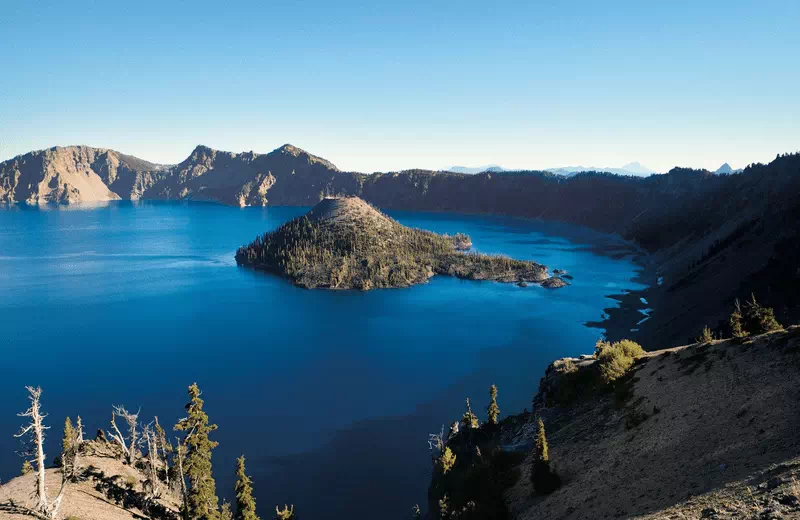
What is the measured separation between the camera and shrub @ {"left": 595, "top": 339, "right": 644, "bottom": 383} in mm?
42844

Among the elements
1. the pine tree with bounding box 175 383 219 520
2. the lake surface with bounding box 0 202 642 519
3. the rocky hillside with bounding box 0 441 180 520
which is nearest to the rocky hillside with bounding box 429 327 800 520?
the lake surface with bounding box 0 202 642 519

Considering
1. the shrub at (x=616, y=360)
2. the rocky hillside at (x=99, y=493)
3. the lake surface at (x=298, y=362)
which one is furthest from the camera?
the lake surface at (x=298, y=362)

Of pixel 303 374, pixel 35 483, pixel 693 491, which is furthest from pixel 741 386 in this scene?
pixel 303 374

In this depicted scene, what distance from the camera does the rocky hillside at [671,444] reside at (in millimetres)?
21797

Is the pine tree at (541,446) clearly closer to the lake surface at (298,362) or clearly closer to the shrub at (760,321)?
the shrub at (760,321)

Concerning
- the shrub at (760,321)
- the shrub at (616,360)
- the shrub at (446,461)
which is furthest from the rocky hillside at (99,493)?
the shrub at (760,321)

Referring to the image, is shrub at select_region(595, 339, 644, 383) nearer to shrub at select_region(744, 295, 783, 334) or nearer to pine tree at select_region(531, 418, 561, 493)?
shrub at select_region(744, 295, 783, 334)

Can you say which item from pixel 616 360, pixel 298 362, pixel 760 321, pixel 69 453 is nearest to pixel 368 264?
pixel 298 362

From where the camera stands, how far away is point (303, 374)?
87.4 m

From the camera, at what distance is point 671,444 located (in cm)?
2934

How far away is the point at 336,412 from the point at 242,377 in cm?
2150

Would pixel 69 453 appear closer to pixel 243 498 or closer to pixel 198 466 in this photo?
pixel 198 466

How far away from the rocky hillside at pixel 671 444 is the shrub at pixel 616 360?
3.02 ft

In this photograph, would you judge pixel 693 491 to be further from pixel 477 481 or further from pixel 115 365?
pixel 115 365
